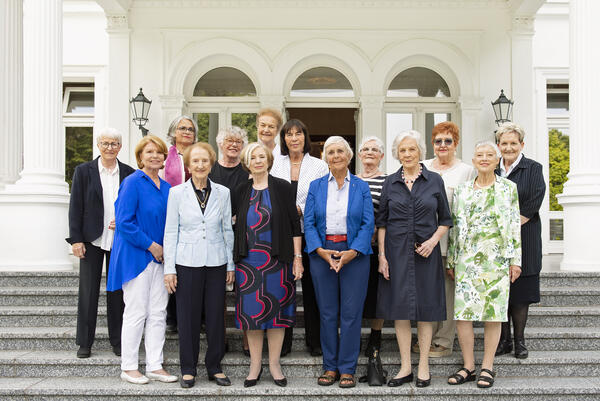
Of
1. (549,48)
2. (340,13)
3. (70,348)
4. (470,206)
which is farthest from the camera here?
(549,48)

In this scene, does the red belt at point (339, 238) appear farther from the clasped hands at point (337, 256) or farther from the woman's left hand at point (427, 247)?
the woman's left hand at point (427, 247)

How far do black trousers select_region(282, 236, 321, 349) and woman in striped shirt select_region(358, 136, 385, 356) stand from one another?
0.40 metres

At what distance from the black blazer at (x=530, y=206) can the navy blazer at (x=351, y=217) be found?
4.10 feet

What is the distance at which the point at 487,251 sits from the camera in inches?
149

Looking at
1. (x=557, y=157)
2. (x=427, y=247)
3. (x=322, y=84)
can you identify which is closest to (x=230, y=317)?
(x=427, y=247)

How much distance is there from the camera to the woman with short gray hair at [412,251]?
376 cm

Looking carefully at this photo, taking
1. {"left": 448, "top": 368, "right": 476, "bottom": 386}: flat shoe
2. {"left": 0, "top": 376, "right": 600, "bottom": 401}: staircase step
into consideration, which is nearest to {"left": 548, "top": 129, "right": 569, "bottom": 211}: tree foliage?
{"left": 0, "top": 376, "right": 600, "bottom": 401}: staircase step

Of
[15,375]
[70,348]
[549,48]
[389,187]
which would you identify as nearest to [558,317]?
[389,187]

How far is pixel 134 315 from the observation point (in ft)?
12.6

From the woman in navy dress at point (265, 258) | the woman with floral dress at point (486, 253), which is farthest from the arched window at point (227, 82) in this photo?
the woman with floral dress at point (486, 253)

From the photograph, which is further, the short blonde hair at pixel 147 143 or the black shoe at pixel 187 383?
the short blonde hair at pixel 147 143

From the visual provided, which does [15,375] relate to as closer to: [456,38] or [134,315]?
[134,315]

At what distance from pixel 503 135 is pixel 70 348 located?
4.00m

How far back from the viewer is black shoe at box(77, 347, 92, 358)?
423cm
